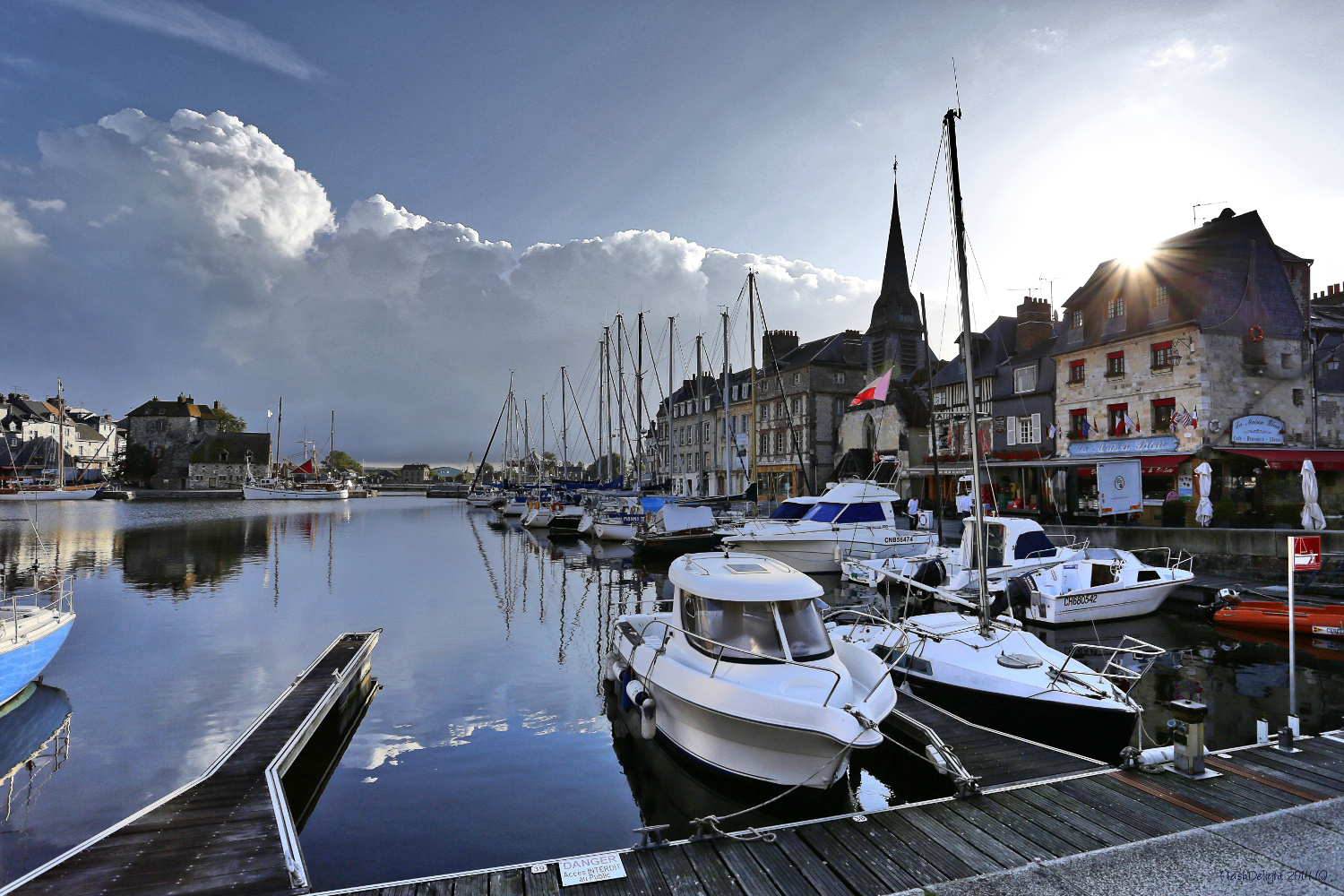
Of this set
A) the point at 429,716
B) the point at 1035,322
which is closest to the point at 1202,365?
the point at 1035,322

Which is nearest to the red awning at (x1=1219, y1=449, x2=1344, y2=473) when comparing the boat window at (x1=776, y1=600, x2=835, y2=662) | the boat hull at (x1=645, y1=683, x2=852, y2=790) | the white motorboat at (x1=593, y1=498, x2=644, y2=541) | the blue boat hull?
the boat window at (x1=776, y1=600, x2=835, y2=662)

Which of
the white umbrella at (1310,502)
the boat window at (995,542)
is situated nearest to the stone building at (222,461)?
the boat window at (995,542)

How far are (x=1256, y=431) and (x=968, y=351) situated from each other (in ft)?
76.5

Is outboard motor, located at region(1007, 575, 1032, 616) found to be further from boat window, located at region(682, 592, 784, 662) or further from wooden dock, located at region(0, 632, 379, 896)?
wooden dock, located at region(0, 632, 379, 896)

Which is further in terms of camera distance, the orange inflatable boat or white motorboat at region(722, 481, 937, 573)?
white motorboat at region(722, 481, 937, 573)

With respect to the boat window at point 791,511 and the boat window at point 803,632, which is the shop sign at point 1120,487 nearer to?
the boat window at point 791,511

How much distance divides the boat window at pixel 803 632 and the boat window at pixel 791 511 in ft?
62.4

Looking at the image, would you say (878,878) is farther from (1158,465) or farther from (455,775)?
(1158,465)

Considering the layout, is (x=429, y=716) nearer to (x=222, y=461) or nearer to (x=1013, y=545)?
(x=1013, y=545)

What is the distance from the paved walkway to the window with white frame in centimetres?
3178

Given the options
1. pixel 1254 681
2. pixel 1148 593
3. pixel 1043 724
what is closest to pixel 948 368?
pixel 1148 593

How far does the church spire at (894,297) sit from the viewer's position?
49344 millimetres

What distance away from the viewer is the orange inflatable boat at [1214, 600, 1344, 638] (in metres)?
14.4

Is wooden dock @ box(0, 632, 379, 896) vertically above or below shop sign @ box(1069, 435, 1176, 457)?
below
